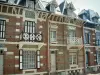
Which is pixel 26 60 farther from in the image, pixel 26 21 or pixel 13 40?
pixel 26 21

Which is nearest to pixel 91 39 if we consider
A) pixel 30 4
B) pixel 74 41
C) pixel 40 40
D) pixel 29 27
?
pixel 74 41

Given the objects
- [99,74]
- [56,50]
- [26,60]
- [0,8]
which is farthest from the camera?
[99,74]

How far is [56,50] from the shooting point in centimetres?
2184

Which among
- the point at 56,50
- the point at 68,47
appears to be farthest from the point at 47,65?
the point at 68,47

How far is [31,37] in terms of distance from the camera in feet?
61.4

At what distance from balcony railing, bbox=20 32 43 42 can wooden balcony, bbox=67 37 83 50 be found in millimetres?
4821

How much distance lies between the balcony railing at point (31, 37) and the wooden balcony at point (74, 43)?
15.8 feet

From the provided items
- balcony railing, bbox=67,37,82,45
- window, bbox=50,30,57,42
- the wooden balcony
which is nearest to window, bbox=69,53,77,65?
the wooden balcony

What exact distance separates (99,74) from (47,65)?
8.19 metres

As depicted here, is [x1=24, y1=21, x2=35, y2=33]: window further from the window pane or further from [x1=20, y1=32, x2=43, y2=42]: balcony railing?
the window pane

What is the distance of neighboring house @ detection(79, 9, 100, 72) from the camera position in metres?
26.5

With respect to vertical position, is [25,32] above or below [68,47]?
above

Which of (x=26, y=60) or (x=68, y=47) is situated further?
(x=68, y=47)

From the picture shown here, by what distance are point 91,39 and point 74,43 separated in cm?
552
